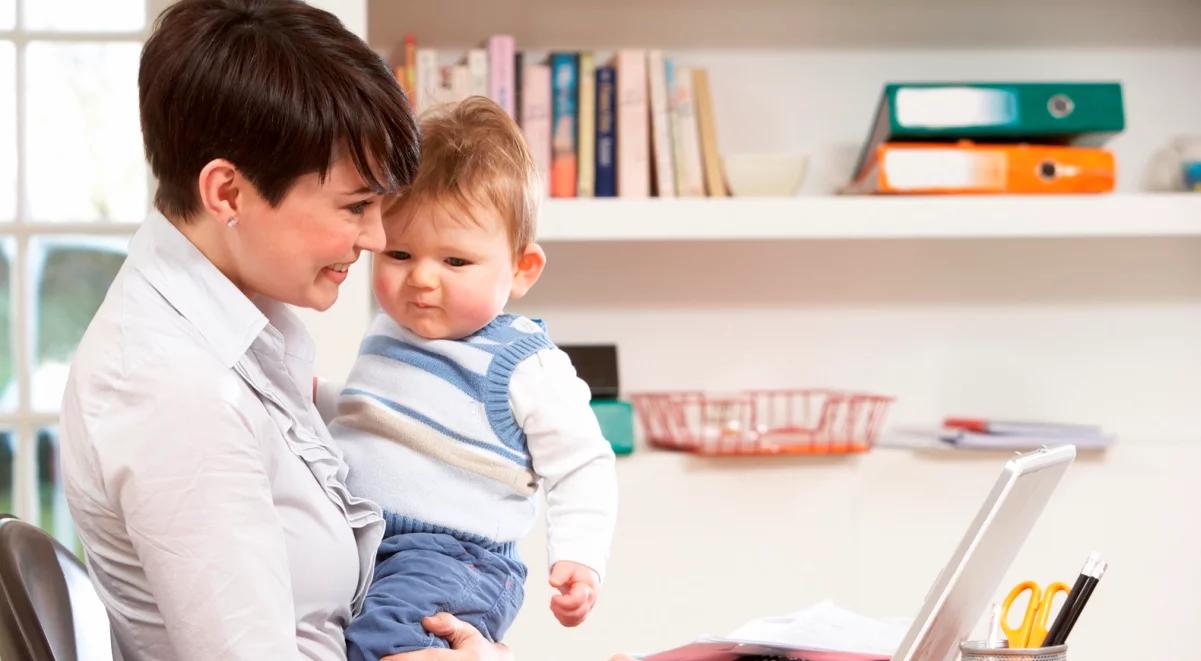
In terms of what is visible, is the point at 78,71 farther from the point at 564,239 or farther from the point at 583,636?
the point at 583,636

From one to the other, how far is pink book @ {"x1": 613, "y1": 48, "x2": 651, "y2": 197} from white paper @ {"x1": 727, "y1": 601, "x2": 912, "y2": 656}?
1460 millimetres

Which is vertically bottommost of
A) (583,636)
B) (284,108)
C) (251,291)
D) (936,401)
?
(583,636)

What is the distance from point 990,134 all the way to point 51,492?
7.45 ft

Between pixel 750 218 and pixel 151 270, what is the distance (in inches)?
76.5

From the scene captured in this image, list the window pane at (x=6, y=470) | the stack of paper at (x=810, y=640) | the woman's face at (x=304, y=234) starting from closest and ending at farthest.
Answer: the woman's face at (x=304, y=234) < the stack of paper at (x=810, y=640) < the window pane at (x=6, y=470)

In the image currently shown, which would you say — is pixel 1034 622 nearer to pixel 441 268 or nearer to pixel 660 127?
pixel 441 268

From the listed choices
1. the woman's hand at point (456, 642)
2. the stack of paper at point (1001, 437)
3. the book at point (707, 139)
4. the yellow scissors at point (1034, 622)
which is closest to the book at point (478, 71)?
the book at point (707, 139)

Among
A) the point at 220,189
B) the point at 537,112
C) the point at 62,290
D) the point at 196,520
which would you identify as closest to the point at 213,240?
the point at 220,189

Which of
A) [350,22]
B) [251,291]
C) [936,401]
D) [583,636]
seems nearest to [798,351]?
[936,401]

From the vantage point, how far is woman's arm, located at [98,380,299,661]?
3.15 ft

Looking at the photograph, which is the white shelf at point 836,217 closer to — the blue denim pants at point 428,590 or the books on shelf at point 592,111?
the books on shelf at point 592,111

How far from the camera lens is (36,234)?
298 cm

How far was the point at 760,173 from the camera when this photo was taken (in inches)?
115

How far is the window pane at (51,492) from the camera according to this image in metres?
2.97
